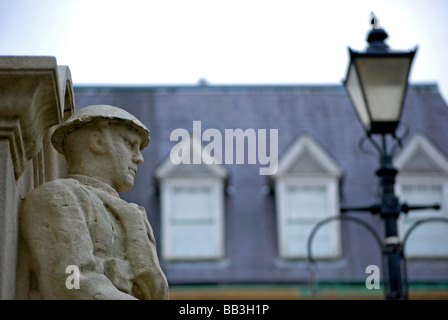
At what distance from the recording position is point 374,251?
28969 mm

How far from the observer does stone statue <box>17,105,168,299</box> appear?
523cm

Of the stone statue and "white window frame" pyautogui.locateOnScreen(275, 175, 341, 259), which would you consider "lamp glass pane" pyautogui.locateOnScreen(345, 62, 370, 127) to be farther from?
"white window frame" pyautogui.locateOnScreen(275, 175, 341, 259)

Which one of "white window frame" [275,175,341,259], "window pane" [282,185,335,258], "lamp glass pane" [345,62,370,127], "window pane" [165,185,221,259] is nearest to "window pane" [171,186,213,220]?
"window pane" [165,185,221,259]

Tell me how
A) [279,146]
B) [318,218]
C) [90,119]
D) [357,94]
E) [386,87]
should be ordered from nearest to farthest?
1. [90,119]
2. [386,87]
3. [357,94]
4. [318,218]
5. [279,146]

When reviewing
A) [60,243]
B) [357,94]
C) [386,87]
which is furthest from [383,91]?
[60,243]

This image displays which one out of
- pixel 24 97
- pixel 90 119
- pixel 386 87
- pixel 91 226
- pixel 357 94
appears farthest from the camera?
pixel 357 94

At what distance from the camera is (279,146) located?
2981 centimetres

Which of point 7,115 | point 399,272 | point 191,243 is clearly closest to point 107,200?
point 7,115

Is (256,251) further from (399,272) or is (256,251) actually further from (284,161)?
(399,272)

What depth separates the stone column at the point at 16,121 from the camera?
5141 mm

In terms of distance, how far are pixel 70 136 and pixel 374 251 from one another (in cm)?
2368

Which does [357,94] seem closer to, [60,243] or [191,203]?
[60,243]

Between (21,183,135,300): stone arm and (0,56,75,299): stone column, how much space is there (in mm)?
89

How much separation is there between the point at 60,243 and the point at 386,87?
5766 millimetres
